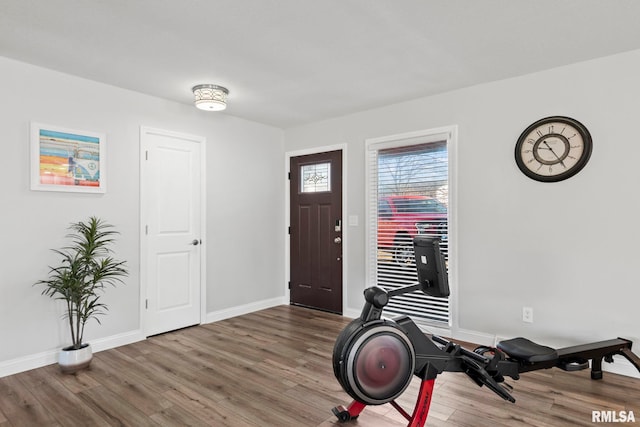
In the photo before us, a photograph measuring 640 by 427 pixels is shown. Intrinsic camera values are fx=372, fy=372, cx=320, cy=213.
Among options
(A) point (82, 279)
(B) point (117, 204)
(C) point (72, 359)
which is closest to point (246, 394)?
(C) point (72, 359)

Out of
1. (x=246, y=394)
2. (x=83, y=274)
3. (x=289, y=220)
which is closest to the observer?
(x=246, y=394)

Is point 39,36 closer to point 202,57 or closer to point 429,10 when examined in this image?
point 202,57

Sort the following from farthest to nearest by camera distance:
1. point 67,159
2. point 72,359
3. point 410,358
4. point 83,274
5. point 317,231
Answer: point 317,231, point 67,159, point 83,274, point 72,359, point 410,358

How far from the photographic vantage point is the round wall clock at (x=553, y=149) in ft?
9.93

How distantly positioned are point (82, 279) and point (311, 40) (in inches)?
106

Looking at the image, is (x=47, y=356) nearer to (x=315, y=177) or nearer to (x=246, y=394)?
(x=246, y=394)

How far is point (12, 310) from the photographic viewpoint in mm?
2977

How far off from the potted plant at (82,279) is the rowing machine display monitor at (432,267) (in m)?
2.64

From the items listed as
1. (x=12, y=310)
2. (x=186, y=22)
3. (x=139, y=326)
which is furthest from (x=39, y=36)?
(x=139, y=326)

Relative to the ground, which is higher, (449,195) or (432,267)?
(449,195)

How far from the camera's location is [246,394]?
8.53ft

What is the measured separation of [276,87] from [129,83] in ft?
4.51

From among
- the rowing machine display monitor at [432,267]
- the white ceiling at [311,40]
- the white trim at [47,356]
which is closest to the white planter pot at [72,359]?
the white trim at [47,356]

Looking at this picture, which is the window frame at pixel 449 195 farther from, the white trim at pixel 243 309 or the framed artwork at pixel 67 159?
the framed artwork at pixel 67 159
